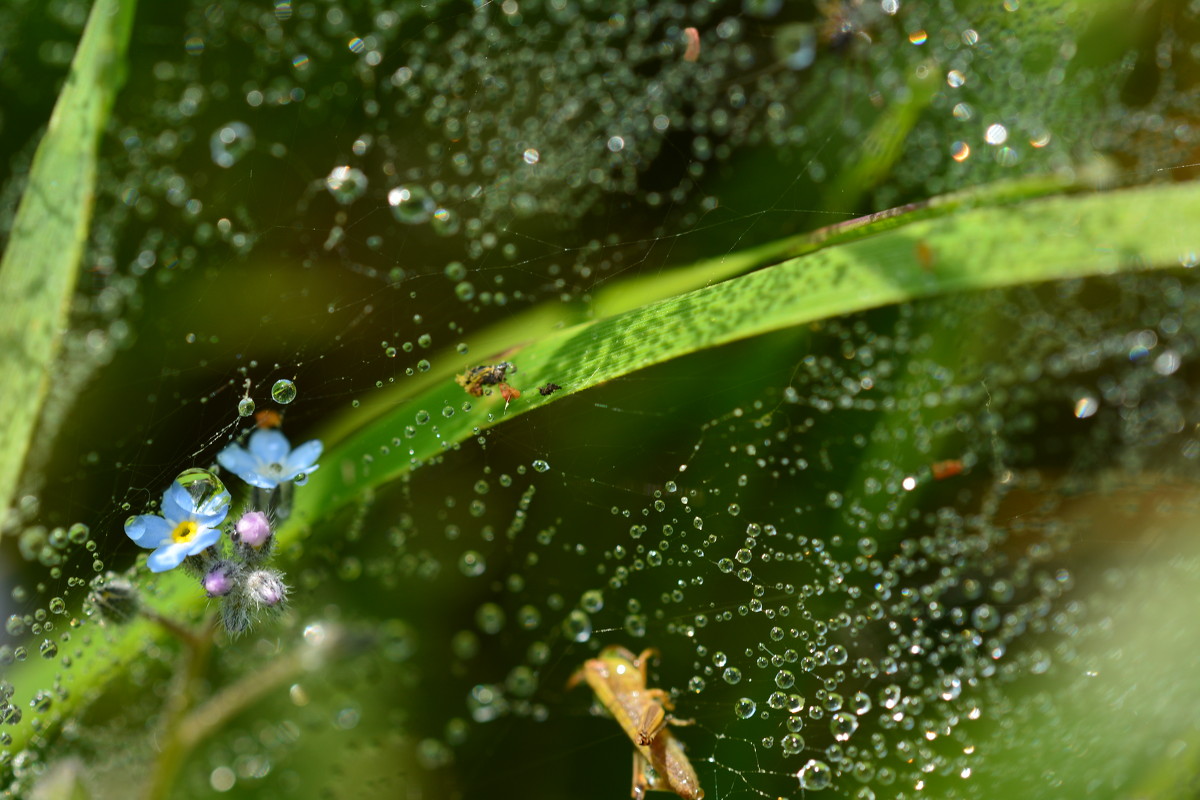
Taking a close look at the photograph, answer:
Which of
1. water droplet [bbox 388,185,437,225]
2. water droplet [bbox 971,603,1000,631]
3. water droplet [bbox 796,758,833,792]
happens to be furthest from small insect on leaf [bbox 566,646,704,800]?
water droplet [bbox 388,185,437,225]

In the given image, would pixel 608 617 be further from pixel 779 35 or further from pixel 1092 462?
pixel 779 35

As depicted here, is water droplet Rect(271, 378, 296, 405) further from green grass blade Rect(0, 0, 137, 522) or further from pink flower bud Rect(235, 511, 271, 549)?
green grass blade Rect(0, 0, 137, 522)

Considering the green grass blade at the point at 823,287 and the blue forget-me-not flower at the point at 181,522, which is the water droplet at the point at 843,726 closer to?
the green grass blade at the point at 823,287

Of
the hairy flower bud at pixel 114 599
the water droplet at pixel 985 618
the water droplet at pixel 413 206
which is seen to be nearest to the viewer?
the hairy flower bud at pixel 114 599

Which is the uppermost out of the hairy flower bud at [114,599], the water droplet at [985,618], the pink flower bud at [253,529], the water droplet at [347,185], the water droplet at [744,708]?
the water droplet at [347,185]

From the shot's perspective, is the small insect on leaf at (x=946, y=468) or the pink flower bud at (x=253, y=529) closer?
the pink flower bud at (x=253, y=529)

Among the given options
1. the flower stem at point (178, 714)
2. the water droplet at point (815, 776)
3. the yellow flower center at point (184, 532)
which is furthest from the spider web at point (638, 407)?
the flower stem at point (178, 714)

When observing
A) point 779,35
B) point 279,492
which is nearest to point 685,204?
point 779,35
